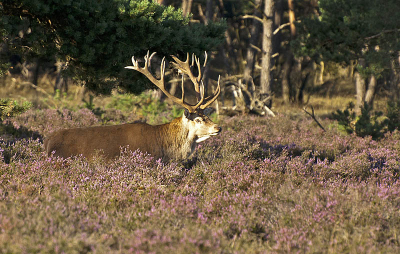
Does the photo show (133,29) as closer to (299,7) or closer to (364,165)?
(364,165)

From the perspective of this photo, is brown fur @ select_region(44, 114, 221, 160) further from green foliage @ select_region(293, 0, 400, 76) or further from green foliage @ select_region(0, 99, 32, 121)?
green foliage @ select_region(293, 0, 400, 76)

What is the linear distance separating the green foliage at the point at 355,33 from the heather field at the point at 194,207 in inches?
239

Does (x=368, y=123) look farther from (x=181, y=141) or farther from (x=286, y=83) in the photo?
(x=286, y=83)

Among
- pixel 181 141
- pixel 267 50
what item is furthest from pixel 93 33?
pixel 267 50

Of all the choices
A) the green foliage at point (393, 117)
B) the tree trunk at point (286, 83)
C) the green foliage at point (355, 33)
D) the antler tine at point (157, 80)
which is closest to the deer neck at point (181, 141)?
the antler tine at point (157, 80)

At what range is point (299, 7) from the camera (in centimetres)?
3597

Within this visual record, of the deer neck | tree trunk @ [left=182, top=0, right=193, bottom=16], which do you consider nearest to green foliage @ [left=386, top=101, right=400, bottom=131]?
the deer neck

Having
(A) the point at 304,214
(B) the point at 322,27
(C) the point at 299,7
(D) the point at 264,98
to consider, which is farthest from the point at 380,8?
(C) the point at 299,7

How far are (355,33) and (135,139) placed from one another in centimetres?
948

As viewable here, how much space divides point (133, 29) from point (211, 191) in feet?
13.9

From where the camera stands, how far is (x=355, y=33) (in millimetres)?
13414

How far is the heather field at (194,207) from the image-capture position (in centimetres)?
355

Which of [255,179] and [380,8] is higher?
[380,8]

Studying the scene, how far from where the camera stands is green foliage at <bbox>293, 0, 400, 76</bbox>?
12.1 m
